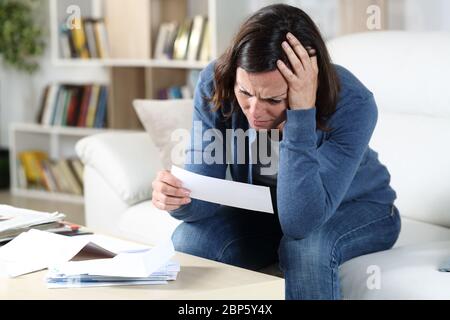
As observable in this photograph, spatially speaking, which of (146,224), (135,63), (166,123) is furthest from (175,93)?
(146,224)

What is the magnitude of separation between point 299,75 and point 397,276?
487 millimetres

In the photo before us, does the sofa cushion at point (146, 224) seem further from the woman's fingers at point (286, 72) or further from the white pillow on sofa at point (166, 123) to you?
the woman's fingers at point (286, 72)

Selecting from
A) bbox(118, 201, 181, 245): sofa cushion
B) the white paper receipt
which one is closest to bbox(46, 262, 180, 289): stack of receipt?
the white paper receipt

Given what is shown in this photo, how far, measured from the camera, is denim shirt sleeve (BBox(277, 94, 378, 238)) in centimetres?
170

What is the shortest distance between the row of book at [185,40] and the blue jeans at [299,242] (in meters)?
2.03

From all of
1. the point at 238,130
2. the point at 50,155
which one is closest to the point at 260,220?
the point at 238,130

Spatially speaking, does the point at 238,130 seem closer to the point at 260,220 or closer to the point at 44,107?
the point at 260,220

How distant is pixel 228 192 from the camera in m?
1.64

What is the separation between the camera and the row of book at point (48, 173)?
452 centimetres

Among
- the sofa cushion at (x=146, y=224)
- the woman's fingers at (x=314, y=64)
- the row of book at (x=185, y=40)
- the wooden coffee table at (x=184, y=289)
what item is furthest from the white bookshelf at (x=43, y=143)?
the wooden coffee table at (x=184, y=289)

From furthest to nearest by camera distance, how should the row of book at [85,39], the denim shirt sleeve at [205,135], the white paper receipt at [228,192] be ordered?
the row of book at [85,39]
the denim shirt sleeve at [205,135]
the white paper receipt at [228,192]

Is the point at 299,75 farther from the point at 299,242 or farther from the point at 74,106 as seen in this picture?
the point at 74,106

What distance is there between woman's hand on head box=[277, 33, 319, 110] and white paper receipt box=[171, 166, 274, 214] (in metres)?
0.21

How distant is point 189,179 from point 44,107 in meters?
3.14
